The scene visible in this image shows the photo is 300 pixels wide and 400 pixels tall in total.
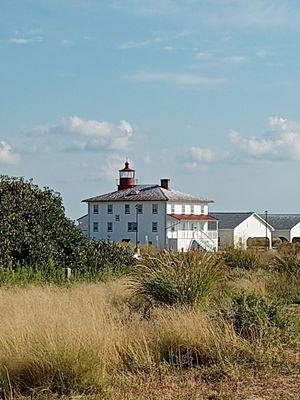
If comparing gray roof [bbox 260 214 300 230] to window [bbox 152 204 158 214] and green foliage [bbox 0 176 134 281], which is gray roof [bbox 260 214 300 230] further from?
green foliage [bbox 0 176 134 281]

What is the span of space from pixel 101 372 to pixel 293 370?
261cm

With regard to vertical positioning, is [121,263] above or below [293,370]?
above

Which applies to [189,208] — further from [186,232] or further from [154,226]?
[154,226]

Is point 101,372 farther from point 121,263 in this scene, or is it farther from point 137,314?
point 121,263

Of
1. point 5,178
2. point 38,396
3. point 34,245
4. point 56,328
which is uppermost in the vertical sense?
point 5,178

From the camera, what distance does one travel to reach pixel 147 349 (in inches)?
421

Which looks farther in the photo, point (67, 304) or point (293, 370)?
point (67, 304)

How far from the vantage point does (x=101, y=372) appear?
959 cm

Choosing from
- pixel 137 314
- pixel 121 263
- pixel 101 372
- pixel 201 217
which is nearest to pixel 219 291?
pixel 137 314

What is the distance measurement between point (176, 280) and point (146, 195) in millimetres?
62670

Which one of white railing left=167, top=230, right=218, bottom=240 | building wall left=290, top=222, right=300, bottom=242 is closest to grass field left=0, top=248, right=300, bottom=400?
white railing left=167, top=230, right=218, bottom=240

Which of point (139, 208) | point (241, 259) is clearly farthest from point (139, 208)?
point (241, 259)

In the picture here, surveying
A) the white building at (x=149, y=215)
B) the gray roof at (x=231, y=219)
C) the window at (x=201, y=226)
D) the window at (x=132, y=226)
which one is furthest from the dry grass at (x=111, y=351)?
the gray roof at (x=231, y=219)

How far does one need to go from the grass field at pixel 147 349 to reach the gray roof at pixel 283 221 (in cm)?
8941
